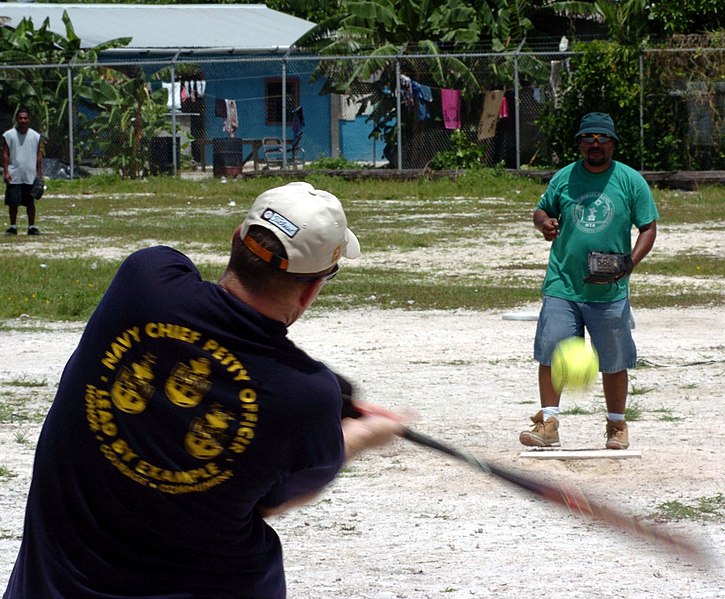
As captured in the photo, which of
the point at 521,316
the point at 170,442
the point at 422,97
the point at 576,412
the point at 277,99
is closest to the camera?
the point at 170,442

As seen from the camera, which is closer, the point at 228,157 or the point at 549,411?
the point at 549,411

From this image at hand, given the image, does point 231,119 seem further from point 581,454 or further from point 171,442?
point 171,442

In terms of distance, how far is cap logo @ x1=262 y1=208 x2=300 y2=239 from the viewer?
2480 mm

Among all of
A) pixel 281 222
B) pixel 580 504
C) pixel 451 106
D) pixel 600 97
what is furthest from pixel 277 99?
pixel 281 222

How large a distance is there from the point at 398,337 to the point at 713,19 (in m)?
19.5

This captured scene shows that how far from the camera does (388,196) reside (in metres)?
26.4

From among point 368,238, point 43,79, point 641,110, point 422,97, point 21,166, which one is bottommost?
point 368,238

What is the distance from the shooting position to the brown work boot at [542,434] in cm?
720

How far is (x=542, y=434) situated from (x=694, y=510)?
1.29 m

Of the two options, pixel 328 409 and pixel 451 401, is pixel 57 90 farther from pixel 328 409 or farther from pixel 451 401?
pixel 328 409

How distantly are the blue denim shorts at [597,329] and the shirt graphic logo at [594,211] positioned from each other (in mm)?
418

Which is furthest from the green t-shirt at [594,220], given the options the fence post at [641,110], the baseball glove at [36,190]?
the fence post at [641,110]

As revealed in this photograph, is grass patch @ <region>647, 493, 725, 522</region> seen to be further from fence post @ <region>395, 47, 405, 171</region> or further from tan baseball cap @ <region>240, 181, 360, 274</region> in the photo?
fence post @ <region>395, 47, 405, 171</region>

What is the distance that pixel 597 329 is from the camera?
7.14m
